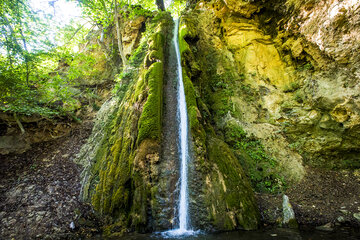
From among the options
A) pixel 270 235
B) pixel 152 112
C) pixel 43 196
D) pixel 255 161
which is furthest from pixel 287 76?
pixel 43 196

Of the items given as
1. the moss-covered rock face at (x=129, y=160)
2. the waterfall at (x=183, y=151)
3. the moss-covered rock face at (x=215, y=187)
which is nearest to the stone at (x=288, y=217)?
the moss-covered rock face at (x=215, y=187)

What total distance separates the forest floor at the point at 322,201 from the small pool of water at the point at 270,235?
1.52ft

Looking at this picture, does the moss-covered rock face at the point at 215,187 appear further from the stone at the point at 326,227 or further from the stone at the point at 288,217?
the stone at the point at 326,227

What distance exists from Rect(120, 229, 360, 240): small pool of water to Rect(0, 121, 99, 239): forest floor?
176cm

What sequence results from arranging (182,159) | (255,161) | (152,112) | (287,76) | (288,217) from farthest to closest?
(287,76) < (255,161) < (152,112) < (182,159) < (288,217)

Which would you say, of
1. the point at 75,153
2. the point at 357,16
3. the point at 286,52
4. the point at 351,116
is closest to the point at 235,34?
the point at 286,52

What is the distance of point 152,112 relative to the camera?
5707mm

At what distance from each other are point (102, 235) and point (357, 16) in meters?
10.7

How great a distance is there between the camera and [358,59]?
19.7 ft

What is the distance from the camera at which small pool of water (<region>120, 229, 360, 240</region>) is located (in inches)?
148

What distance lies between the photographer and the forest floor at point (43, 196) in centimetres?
423

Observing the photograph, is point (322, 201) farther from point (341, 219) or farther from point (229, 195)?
point (229, 195)

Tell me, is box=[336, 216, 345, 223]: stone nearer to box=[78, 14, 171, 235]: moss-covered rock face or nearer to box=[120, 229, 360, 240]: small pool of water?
box=[120, 229, 360, 240]: small pool of water

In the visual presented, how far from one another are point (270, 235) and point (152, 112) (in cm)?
470
